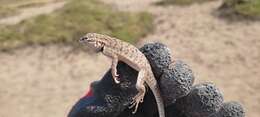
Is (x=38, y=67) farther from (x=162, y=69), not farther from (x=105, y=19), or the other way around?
(x=162, y=69)

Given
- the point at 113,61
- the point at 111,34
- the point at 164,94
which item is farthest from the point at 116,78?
the point at 111,34

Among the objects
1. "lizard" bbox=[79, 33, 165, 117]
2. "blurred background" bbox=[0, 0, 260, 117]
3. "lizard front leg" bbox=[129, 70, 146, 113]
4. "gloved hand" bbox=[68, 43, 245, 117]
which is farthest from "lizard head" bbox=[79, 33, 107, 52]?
"blurred background" bbox=[0, 0, 260, 117]

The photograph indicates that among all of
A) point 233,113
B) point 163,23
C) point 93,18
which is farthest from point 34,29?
point 233,113

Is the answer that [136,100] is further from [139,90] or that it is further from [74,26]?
[74,26]

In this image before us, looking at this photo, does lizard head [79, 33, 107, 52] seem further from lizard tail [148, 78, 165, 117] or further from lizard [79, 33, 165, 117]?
lizard tail [148, 78, 165, 117]

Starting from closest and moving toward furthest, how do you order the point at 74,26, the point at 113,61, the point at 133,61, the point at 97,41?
1. the point at 133,61
2. the point at 113,61
3. the point at 97,41
4. the point at 74,26

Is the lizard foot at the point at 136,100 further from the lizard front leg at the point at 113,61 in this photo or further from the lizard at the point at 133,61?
the lizard front leg at the point at 113,61

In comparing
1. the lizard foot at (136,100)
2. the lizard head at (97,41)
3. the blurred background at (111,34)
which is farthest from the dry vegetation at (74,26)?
the lizard foot at (136,100)
